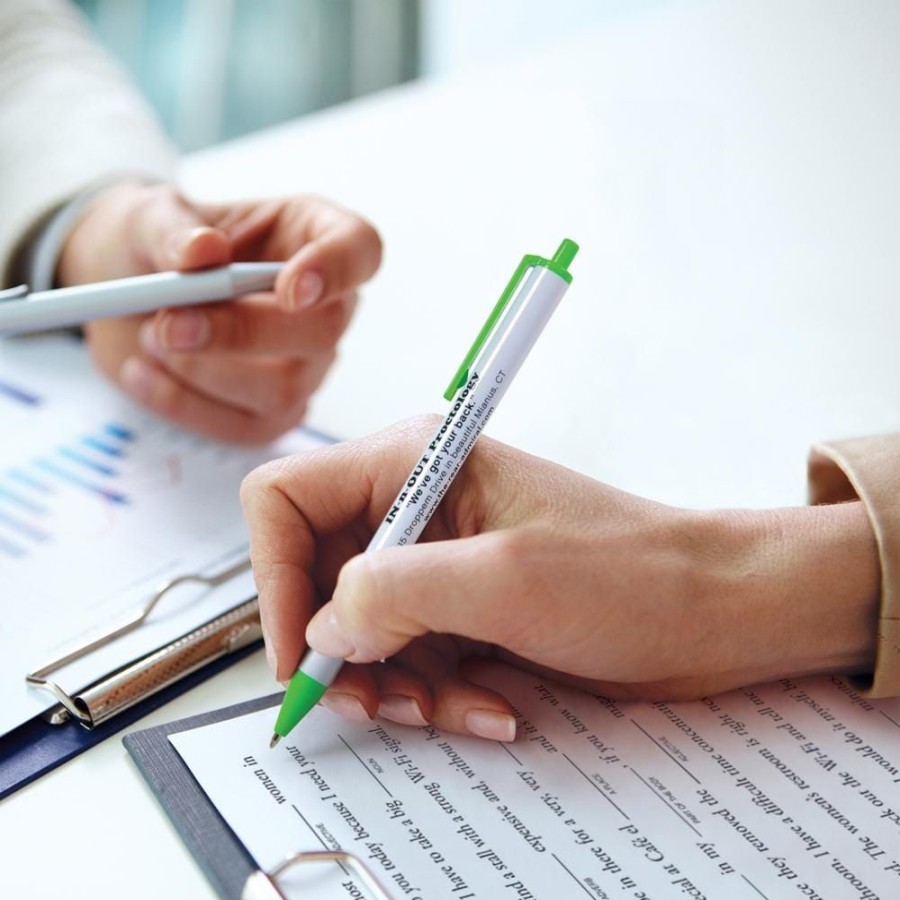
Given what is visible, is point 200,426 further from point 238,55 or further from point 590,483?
point 238,55

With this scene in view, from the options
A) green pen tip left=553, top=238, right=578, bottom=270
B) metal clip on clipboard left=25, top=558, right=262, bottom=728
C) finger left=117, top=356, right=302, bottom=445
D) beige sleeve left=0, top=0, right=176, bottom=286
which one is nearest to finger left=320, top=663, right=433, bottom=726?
metal clip on clipboard left=25, top=558, right=262, bottom=728

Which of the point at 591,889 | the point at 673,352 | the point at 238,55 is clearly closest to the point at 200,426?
the point at 673,352

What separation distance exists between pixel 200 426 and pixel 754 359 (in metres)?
0.44

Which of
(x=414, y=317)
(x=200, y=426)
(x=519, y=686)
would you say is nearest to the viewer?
(x=519, y=686)

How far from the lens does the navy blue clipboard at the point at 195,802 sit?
0.47m

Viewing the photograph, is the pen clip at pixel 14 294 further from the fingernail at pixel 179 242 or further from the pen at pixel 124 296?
the fingernail at pixel 179 242

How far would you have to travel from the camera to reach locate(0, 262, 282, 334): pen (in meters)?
0.75

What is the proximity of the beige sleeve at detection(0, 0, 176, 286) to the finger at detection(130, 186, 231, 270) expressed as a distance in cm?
10

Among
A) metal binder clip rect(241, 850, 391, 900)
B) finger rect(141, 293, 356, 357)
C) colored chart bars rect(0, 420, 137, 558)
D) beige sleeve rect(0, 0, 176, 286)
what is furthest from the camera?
beige sleeve rect(0, 0, 176, 286)

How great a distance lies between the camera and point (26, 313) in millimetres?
752

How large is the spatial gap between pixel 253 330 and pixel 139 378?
99 mm

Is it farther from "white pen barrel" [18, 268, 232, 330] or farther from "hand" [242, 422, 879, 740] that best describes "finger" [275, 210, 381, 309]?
"hand" [242, 422, 879, 740]

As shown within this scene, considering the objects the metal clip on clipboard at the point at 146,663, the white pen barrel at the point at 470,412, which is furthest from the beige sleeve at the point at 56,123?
the white pen barrel at the point at 470,412

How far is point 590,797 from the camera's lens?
508 millimetres
